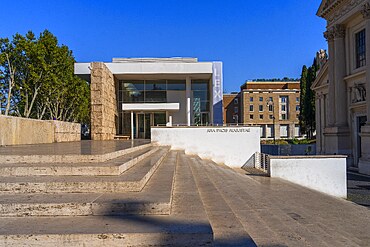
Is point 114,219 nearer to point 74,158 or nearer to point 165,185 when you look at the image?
point 165,185

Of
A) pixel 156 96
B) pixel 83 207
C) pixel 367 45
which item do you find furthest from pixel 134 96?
pixel 83 207

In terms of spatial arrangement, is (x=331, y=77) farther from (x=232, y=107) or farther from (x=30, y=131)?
(x=232, y=107)

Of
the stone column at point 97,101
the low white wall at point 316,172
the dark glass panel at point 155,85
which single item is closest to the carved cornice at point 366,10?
the low white wall at point 316,172

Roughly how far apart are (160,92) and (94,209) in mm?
28120

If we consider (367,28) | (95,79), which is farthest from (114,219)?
(367,28)

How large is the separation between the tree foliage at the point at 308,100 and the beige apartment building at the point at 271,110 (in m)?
23.3

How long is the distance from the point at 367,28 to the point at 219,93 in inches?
520

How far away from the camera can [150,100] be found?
103 feet

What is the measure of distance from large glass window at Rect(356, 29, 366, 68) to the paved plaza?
2226 centimetres

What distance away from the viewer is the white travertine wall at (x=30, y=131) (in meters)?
11.0

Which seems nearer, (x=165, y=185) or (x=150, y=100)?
(x=165, y=185)

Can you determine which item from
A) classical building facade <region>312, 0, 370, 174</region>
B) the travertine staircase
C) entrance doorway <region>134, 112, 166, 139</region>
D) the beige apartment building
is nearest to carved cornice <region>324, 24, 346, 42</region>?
classical building facade <region>312, 0, 370, 174</region>

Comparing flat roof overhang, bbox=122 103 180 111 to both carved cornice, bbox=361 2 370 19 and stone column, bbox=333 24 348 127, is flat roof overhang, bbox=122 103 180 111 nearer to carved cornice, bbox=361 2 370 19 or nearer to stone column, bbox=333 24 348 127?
stone column, bbox=333 24 348 127

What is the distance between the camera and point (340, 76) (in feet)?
88.5
